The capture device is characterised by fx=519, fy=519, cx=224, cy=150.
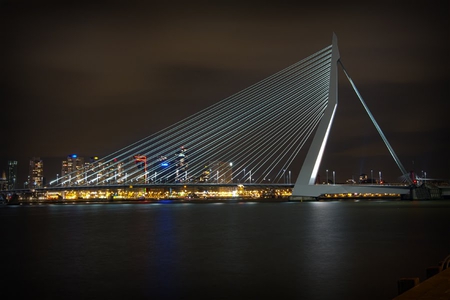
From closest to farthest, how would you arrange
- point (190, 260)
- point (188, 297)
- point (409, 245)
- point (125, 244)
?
point (188, 297) → point (190, 260) → point (409, 245) → point (125, 244)

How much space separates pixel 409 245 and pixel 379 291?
23.9 ft

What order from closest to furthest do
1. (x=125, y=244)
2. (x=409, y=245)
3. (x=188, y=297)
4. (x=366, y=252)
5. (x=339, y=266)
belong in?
(x=188, y=297)
(x=339, y=266)
(x=366, y=252)
(x=409, y=245)
(x=125, y=244)

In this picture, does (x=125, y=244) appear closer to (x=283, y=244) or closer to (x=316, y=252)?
(x=283, y=244)

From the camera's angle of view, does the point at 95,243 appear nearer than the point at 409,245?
No

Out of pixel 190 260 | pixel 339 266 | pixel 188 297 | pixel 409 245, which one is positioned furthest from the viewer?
pixel 409 245

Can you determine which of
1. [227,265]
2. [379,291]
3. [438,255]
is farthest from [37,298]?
[438,255]

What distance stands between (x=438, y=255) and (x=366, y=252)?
6.12 ft

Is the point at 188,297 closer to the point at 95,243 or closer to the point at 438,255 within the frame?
the point at 438,255

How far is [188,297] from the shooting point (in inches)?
356

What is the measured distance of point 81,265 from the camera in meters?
12.9

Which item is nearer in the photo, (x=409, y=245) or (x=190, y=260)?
(x=190, y=260)

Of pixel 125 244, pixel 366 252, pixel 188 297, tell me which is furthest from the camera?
pixel 125 244

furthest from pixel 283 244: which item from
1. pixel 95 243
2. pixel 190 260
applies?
pixel 95 243

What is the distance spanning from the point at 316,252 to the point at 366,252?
4.60 ft
